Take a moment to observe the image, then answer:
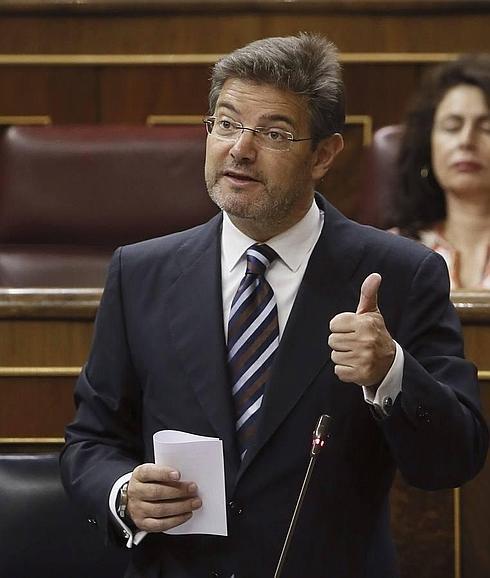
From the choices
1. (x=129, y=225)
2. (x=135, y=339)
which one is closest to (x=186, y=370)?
(x=135, y=339)

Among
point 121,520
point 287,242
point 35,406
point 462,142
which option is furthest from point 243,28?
point 121,520

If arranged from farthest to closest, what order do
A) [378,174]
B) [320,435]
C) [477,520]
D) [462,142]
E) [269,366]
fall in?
[378,174], [462,142], [477,520], [269,366], [320,435]

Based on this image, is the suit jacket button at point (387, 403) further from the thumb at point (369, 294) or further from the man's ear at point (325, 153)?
the man's ear at point (325, 153)

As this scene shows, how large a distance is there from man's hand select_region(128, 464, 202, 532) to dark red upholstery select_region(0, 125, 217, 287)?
0.72 meters

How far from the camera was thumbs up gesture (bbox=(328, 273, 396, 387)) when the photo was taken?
69 centimetres

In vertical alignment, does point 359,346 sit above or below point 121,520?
above

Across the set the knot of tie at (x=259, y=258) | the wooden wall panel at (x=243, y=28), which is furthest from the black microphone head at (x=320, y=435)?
the wooden wall panel at (x=243, y=28)

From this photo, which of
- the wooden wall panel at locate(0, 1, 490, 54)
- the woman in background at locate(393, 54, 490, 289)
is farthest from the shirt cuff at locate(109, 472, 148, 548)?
the wooden wall panel at locate(0, 1, 490, 54)

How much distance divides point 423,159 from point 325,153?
589 mm

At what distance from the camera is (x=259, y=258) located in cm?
81

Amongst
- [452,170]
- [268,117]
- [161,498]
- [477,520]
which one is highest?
[268,117]

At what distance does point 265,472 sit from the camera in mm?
772

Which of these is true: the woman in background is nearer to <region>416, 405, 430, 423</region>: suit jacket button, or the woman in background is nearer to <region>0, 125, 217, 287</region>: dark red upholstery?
<region>0, 125, 217, 287</region>: dark red upholstery

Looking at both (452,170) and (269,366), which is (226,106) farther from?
(452,170)
